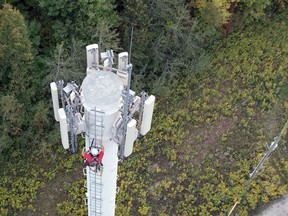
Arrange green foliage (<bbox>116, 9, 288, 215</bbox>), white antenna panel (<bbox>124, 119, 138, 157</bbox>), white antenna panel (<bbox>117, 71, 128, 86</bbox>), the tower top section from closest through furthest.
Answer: the tower top section, white antenna panel (<bbox>124, 119, 138, 157</bbox>), white antenna panel (<bbox>117, 71, 128, 86</bbox>), green foliage (<bbox>116, 9, 288, 215</bbox>)

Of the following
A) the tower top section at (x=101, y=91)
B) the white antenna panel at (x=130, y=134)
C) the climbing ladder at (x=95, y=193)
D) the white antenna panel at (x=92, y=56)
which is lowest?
the climbing ladder at (x=95, y=193)

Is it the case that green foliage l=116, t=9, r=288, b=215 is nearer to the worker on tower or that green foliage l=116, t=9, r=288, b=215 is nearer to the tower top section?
the worker on tower

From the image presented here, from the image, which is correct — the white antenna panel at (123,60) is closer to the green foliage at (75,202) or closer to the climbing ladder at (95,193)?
the climbing ladder at (95,193)

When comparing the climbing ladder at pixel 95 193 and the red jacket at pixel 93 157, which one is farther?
the climbing ladder at pixel 95 193

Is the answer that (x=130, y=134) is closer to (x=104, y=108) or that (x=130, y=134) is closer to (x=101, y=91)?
(x=104, y=108)

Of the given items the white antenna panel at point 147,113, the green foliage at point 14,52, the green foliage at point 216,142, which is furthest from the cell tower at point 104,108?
the green foliage at point 216,142

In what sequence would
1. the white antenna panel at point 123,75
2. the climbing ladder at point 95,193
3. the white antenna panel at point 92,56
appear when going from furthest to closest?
the climbing ladder at point 95,193
the white antenna panel at point 92,56
the white antenna panel at point 123,75

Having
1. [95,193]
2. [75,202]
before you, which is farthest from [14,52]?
[95,193]

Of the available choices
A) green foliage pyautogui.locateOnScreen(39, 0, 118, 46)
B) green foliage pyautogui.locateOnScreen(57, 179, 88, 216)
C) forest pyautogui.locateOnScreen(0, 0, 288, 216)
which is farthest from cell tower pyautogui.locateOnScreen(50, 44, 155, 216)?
green foliage pyautogui.locateOnScreen(39, 0, 118, 46)
